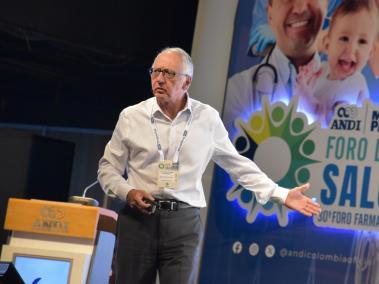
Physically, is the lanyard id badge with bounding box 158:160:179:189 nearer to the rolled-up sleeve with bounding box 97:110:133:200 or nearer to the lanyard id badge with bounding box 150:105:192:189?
the lanyard id badge with bounding box 150:105:192:189

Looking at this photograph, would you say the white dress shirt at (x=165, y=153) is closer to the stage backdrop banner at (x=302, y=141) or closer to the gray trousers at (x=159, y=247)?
the gray trousers at (x=159, y=247)

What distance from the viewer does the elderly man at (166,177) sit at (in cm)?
316

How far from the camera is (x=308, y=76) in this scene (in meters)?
5.75

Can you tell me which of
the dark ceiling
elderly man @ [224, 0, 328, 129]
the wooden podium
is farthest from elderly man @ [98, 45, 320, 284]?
the dark ceiling

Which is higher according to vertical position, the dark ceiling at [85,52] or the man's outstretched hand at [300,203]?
the dark ceiling at [85,52]

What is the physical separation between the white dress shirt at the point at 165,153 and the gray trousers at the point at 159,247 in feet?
0.32

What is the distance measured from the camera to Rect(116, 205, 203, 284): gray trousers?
3.15 metres

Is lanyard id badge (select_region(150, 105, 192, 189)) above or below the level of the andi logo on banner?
below

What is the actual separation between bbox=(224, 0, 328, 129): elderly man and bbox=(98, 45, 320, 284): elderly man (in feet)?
8.17

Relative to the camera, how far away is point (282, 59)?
5898mm

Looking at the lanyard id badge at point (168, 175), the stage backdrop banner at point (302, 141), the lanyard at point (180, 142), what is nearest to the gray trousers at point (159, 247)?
the lanyard id badge at point (168, 175)

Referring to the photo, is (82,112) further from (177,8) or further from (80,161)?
(177,8)

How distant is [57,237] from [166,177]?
1056 mm

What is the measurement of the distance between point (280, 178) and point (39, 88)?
7.74ft
